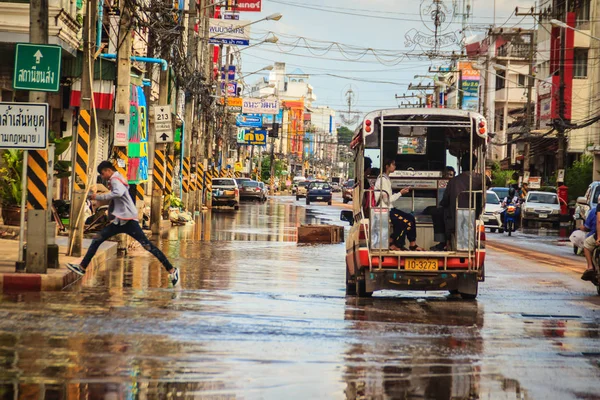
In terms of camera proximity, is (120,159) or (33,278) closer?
(33,278)

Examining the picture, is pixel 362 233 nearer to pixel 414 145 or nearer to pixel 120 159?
pixel 414 145

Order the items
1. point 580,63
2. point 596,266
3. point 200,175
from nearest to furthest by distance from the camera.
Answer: point 596,266, point 200,175, point 580,63

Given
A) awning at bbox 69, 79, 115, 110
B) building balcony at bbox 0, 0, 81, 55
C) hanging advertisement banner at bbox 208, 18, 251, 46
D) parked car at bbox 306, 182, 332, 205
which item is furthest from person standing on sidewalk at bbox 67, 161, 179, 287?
parked car at bbox 306, 182, 332, 205

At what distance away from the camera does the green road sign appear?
1598 cm

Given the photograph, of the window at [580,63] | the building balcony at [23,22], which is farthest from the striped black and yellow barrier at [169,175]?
the window at [580,63]

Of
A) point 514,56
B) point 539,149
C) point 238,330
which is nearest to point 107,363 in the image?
point 238,330

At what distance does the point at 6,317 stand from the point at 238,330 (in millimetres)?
2620

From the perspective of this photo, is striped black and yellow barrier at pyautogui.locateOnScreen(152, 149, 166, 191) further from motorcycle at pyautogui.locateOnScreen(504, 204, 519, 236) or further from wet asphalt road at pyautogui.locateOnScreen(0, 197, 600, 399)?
motorcycle at pyautogui.locateOnScreen(504, 204, 519, 236)

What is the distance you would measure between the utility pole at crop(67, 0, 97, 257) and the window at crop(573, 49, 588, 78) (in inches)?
2113

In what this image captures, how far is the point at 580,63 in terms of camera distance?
71.6m

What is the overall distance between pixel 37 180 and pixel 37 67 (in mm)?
1869

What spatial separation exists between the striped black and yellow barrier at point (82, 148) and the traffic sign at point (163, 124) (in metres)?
8.72

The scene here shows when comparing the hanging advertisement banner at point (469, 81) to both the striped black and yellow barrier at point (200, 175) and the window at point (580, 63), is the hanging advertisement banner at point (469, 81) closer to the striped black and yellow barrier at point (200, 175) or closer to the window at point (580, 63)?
the window at point (580, 63)

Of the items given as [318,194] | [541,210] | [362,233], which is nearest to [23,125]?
[362,233]
